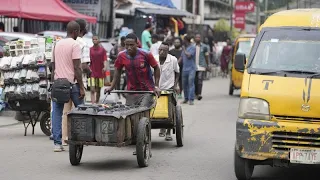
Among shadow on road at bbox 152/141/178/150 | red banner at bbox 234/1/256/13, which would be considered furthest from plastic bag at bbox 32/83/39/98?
red banner at bbox 234/1/256/13

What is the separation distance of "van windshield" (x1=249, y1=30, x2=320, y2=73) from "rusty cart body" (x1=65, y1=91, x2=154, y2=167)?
69.0 inches

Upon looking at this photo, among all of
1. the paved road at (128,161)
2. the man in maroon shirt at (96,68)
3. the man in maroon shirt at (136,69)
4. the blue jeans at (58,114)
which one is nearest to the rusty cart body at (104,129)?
the paved road at (128,161)

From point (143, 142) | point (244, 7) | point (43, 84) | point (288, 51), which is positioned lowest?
point (143, 142)

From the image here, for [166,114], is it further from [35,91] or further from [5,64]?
[5,64]

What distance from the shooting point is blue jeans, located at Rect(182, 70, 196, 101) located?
2098cm

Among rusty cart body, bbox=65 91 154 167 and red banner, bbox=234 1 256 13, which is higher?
red banner, bbox=234 1 256 13

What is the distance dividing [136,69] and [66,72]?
3.45ft

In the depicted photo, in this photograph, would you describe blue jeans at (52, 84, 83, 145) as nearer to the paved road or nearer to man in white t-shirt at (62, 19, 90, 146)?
man in white t-shirt at (62, 19, 90, 146)

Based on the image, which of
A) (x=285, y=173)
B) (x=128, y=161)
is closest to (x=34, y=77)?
(x=128, y=161)

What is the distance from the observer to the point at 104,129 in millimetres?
9758

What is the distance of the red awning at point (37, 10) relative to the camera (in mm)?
22016

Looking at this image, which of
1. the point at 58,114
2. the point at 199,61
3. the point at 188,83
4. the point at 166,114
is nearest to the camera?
the point at 58,114

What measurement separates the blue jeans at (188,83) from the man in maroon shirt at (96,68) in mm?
3349

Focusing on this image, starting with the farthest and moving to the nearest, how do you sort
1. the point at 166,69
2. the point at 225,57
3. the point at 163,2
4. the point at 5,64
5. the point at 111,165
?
the point at 163,2 → the point at 225,57 → the point at 166,69 → the point at 5,64 → the point at 111,165
